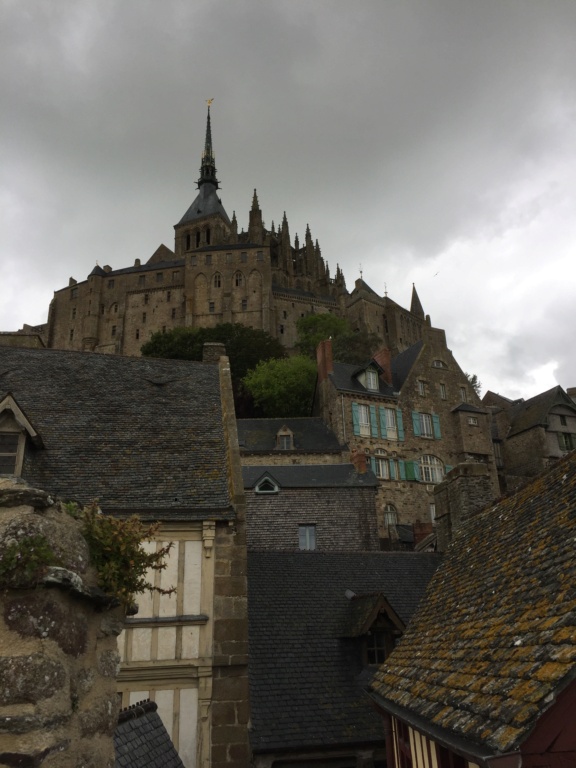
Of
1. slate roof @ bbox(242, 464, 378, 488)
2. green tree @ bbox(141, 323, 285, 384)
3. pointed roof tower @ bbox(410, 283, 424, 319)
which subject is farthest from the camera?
pointed roof tower @ bbox(410, 283, 424, 319)

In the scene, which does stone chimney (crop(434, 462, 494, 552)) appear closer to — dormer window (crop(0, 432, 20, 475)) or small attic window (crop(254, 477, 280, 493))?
dormer window (crop(0, 432, 20, 475))

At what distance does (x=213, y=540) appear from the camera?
10.6 meters

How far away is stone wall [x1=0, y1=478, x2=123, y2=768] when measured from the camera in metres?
2.63

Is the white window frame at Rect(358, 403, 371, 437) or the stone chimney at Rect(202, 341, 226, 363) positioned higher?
the white window frame at Rect(358, 403, 371, 437)

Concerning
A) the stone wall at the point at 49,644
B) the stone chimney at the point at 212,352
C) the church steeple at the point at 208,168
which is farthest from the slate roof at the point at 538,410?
the church steeple at the point at 208,168

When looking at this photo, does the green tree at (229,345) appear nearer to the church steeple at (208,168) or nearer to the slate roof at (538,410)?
the slate roof at (538,410)

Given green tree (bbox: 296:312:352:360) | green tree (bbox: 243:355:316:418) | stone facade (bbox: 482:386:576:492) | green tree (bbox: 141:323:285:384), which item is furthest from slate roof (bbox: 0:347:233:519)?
green tree (bbox: 296:312:352:360)

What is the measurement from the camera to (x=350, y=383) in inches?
1586

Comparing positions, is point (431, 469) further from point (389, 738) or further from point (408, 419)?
point (389, 738)

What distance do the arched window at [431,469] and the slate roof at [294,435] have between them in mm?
6480

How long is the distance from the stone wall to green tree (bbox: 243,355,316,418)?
46.9m

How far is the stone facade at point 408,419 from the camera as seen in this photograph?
38.4 meters

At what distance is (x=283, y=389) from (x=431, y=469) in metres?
15.0

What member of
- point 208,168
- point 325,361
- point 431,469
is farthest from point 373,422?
point 208,168
